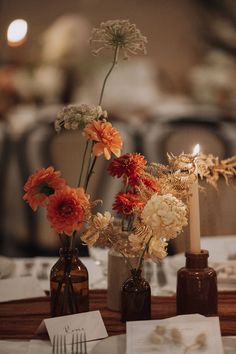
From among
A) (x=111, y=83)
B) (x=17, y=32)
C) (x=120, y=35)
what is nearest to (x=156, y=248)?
(x=120, y=35)

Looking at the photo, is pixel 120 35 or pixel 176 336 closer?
pixel 176 336

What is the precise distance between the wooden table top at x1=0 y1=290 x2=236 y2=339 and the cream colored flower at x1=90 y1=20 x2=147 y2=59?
20.3 inches

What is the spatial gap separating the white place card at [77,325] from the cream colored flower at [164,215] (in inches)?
8.5

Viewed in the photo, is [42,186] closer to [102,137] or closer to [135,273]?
[102,137]

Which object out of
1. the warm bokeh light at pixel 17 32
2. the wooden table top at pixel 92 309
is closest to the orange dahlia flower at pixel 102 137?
the wooden table top at pixel 92 309

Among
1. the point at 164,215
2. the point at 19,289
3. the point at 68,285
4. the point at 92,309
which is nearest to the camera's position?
the point at 164,215

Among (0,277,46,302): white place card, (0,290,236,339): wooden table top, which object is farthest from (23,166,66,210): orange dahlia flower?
(0,277,46,302): white place card

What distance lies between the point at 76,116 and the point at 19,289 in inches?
19.7

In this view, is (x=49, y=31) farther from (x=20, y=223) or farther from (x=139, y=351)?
(x=139, y=351)

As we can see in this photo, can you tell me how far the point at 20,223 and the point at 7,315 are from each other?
1.64 m

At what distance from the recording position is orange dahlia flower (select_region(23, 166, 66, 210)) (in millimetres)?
896

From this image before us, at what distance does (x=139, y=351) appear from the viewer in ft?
2.78

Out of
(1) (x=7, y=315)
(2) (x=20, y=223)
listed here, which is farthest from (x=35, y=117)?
(1) (x=7, y=315)

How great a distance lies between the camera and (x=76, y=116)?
3.05ft
